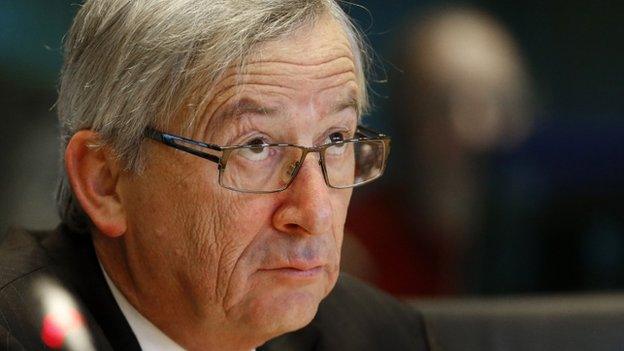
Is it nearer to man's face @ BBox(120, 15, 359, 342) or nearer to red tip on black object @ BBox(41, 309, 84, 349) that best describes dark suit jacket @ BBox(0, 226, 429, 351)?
red tip on black object @ BBox(41, 309, 84, 349)

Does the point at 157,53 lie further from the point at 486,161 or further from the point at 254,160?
the point at 486,161

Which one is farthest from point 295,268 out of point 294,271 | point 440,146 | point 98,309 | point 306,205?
point 440,146

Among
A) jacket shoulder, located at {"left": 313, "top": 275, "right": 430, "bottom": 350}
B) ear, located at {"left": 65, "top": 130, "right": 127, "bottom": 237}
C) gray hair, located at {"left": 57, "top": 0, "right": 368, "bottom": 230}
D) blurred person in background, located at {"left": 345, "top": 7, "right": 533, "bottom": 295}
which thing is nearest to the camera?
gray hair, located at {"left": 57, "top": 0, "right": 368, "bottom": 230}

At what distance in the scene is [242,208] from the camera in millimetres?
1955

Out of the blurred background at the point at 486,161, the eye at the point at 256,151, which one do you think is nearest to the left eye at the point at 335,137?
the eye at the point at 256,151

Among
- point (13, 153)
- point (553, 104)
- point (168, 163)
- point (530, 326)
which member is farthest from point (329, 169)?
point (553, 104)

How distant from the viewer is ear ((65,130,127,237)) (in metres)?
2.04

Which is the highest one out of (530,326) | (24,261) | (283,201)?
(283,201)

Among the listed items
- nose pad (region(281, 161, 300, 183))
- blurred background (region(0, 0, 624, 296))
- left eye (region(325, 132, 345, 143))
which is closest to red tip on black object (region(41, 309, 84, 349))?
nose pad (region(281, 161, 300, 183))

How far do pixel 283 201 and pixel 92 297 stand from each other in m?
0.42

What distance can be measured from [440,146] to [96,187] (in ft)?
4.71

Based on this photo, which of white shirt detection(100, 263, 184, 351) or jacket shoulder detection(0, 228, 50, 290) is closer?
jacket shoulder detection(0, 228, 50, 290)

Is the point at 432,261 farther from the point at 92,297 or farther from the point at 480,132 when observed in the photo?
the point at 92,297

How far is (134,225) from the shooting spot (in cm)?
204
